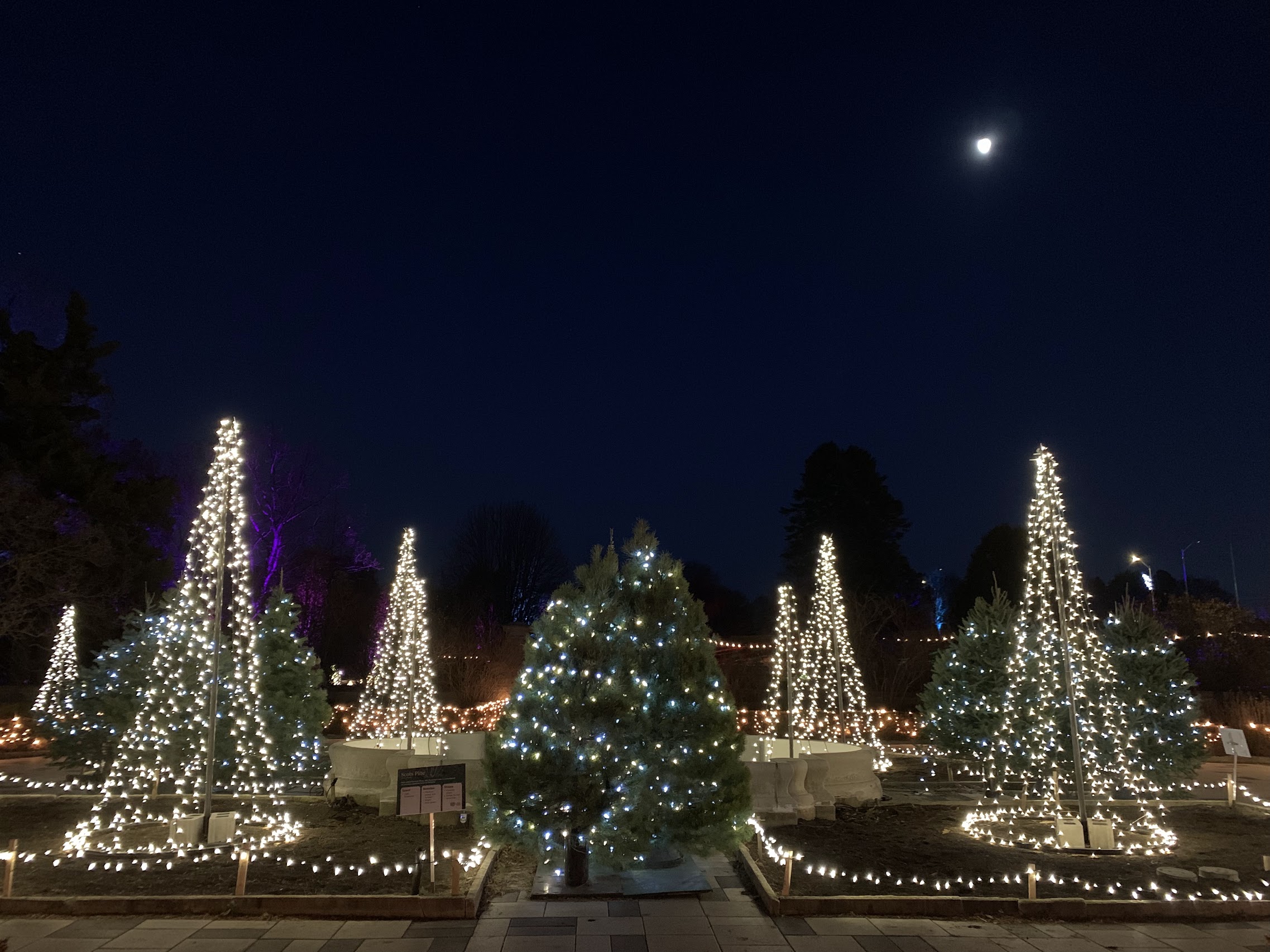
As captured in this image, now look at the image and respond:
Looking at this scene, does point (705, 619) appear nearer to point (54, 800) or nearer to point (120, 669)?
point (120, 669)

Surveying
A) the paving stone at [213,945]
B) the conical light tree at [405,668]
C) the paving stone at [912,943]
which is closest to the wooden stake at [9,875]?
the paving stone at [213,945]

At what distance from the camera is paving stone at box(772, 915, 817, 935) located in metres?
7.37

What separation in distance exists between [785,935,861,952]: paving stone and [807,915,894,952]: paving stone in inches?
4.5

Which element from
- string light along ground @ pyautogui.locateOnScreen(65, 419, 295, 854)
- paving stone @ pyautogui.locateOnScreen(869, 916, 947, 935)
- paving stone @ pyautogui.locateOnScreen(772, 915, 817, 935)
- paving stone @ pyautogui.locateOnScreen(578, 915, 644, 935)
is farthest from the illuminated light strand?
string light along ground @ pyautogui.locateOnScreen(65, 419, 295, 854)

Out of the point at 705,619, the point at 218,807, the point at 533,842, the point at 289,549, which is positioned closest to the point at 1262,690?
the point at 705,619

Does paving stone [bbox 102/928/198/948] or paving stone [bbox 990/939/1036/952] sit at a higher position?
paving stone [bbox 102/928/198/948]

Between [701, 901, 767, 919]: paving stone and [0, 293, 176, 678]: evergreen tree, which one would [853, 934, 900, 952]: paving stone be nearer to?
[701, 901, 767, 919]: paving stone

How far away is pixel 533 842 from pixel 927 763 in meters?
14.6

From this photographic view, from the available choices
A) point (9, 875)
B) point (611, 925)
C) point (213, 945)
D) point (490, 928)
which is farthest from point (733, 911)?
point (9, 875)

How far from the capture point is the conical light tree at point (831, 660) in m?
16.9

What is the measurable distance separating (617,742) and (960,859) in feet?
15.9

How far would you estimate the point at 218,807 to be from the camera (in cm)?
1318

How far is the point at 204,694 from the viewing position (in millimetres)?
11469

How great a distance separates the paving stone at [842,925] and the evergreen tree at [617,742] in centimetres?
127
